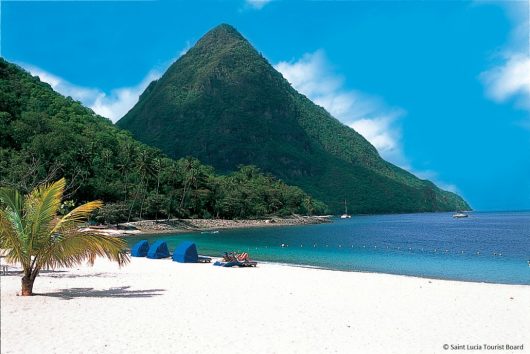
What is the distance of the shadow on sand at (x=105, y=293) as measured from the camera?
1258 cm

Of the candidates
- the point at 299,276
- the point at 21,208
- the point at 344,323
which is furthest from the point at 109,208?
the point at 344,323

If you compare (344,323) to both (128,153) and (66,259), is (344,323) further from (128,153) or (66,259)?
(128,153)

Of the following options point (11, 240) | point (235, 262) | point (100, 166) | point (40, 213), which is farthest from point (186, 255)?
point (100, 166)

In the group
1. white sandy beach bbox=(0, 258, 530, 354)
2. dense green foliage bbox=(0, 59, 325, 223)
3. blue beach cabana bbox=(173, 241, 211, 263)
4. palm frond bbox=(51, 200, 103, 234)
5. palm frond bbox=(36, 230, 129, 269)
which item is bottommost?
white sandy beach bbox=(0, 258, 530, 354)

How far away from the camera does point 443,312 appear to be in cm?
1370

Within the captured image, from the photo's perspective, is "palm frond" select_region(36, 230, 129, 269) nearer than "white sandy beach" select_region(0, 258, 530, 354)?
No

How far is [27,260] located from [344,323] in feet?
30.3

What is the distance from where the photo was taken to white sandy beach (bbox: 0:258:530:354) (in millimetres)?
8469

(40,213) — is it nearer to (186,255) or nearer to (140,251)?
(186,255)

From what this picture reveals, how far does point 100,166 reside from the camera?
9575 cm

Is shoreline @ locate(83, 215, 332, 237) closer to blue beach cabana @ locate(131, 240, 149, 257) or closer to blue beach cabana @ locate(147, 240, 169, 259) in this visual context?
blue beach cabana @ locate(131, 240, 149, 257)

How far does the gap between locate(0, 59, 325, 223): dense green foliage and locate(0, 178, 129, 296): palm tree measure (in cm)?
5653

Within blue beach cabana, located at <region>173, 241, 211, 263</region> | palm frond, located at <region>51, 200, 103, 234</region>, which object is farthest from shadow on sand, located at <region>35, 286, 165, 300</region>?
blue beach cabana, located at <region>173, 241, 211, 263</region>

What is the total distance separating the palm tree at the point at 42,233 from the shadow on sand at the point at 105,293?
34.9 inches
